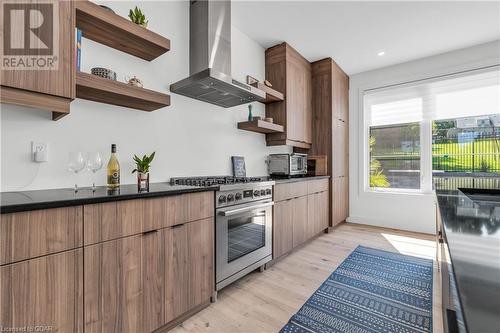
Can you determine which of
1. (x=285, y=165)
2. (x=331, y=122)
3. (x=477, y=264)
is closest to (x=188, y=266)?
(x=477, y=264)

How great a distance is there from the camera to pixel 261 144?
3.39 m

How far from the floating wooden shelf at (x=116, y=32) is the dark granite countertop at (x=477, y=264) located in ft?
6.80

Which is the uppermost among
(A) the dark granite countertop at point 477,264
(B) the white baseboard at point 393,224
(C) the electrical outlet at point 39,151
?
(C) the electrical outlet at point 39,151

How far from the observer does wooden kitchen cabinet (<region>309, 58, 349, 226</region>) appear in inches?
149

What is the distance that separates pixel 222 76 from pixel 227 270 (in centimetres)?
167

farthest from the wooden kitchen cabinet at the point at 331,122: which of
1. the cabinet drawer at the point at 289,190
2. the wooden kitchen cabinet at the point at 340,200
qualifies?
the cabinet drawer at the point at 289,190

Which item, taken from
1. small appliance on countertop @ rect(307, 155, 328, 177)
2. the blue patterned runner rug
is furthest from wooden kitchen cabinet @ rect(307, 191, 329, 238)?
the blue patterned runner rug

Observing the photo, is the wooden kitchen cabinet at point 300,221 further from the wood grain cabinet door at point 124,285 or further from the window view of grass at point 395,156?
the window view of grass at point 395,156

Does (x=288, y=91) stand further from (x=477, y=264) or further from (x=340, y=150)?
(x=477, y=264)

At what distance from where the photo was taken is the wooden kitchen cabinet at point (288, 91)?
3.29m

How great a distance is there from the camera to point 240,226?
209 cm

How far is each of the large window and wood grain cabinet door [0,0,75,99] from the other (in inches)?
169

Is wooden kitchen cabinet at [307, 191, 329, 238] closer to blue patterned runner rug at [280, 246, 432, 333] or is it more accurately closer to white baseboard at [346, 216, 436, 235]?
blue patterned runner rug at [280, 246, 432, 333]

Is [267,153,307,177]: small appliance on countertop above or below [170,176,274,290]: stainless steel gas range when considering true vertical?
above
